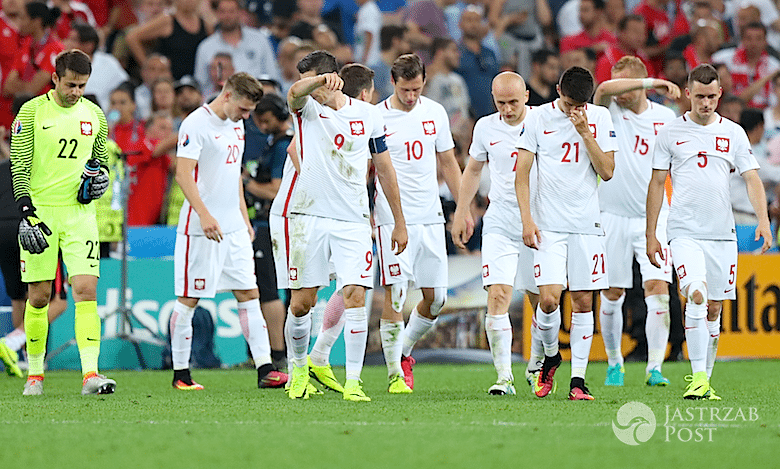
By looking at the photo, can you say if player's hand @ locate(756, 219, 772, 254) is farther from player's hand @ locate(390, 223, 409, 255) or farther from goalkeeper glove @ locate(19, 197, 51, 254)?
goalkeeper glove @ locate(19, 197, 51, 254)

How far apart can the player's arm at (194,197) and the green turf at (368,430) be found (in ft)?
4.40

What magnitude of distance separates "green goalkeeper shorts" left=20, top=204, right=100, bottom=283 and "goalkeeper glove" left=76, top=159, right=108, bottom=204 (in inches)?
5.5

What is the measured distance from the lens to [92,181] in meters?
9.09

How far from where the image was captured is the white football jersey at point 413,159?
9.74 m

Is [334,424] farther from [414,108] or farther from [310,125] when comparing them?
[414,108]

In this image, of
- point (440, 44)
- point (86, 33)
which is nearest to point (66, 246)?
point (86, 33)

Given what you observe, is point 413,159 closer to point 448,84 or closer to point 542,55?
point 448,84

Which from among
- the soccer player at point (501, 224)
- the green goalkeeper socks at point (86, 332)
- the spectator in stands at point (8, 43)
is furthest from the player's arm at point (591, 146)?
the spectator in stands at point (8, 43)

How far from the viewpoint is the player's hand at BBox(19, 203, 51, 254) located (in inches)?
353

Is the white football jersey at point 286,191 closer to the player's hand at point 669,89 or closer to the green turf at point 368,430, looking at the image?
the green turf at point 368,430

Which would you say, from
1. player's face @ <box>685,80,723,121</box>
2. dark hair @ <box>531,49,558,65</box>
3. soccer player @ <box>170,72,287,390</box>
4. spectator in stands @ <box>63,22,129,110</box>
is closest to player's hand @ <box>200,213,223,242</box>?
soccer player @ <box>170,72,287,390</box>

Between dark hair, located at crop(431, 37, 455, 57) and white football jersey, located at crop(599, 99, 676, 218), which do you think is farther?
dark hair, located at crop(431, 37, 455, 57)

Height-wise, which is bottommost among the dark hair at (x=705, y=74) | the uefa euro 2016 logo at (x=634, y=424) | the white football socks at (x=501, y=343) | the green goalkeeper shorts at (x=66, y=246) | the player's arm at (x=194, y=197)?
the uefa euro 2016 logo at (x=634, y=424)

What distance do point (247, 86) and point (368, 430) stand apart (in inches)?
166
